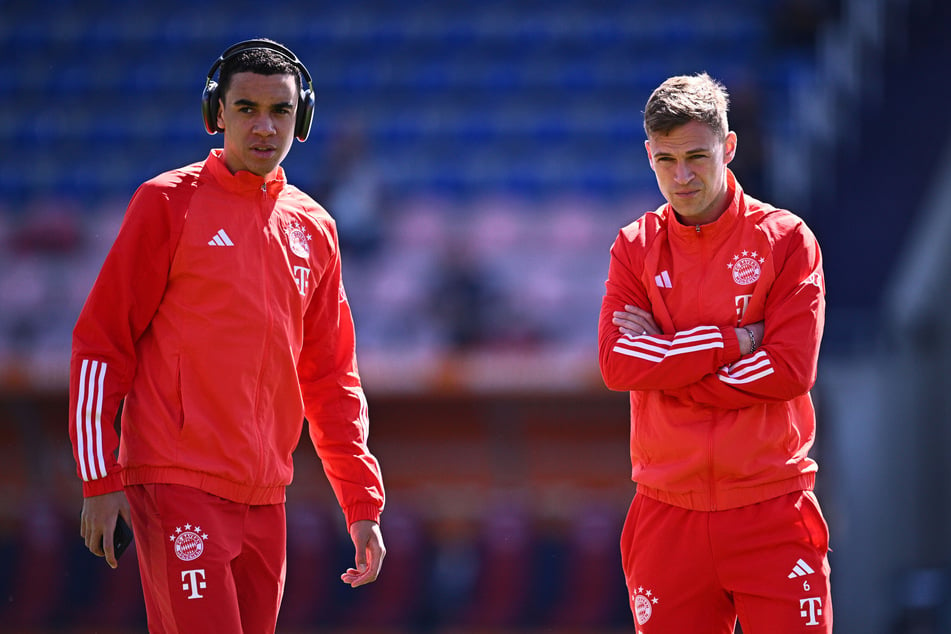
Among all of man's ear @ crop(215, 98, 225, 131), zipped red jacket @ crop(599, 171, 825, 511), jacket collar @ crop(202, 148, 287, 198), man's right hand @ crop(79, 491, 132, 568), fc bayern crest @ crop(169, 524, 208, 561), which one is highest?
man's ear @ crop(215, 98, 225, 131)

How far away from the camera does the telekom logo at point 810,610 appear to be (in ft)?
8.63

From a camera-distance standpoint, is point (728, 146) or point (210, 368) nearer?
point (210, 368)

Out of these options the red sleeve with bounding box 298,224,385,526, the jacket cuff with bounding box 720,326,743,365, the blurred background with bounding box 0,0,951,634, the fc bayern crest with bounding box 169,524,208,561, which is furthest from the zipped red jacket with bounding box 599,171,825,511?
the blurred background with bounding box 0,0,951,634

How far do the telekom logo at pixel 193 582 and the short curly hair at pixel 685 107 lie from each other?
133cm

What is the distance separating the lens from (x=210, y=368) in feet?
8.86

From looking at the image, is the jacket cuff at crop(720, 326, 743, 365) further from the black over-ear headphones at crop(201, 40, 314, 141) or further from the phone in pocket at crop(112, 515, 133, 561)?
the phone in pocket at crop(112, 515, 133, 561)

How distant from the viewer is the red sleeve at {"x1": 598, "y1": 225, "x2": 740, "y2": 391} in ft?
8.90

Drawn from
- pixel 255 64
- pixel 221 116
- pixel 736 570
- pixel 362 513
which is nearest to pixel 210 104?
pixel 221 116

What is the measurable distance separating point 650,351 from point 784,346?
284mm

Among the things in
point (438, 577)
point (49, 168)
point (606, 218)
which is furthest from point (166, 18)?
point (438, 577)

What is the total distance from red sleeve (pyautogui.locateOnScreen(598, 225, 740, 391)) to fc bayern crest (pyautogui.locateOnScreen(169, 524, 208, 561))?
0.94 metres

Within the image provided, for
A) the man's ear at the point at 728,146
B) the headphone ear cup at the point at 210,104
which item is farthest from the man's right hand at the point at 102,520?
the man's ear at the point at 728,146

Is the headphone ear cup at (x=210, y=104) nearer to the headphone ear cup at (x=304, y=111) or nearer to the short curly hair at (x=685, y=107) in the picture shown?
the headphone ear cup at (x=304, y=111)

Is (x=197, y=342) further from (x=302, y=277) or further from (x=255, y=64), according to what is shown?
(x=255, y=64)
